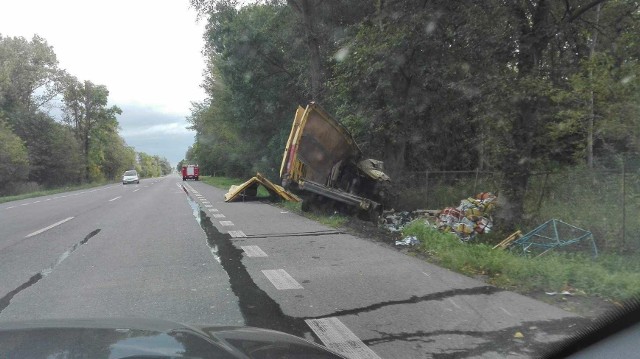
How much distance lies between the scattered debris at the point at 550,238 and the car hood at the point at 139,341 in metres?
7.01

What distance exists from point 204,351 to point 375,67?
13.0 metres

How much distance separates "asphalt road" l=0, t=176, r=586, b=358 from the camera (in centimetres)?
464

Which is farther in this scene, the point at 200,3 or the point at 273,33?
the point at 273,33

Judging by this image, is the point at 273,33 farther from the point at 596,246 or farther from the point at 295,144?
the point at 596,246

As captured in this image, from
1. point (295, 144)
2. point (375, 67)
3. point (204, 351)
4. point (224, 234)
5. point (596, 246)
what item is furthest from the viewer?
point (375, 67)

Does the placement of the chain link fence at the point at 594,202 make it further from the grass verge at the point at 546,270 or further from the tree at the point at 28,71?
the tree at the point at 28,71

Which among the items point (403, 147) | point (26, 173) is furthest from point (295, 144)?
point (26, 173)

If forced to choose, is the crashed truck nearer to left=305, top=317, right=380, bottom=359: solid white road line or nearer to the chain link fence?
the chain link fence

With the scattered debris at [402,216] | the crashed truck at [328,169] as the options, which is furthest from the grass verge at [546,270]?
the crashed truck at [328,169]

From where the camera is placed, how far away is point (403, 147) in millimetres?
17719

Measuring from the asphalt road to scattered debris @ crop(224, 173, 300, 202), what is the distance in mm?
9241

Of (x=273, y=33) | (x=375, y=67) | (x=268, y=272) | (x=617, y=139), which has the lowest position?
(x=268, y=272)

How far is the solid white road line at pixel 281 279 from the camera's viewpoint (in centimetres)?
652

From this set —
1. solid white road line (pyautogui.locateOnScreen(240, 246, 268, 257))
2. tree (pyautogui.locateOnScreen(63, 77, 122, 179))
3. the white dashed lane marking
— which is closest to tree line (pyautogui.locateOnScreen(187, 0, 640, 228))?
solid white road line (pyautogui.locateOnScreen(240, 246, 268, 257))
